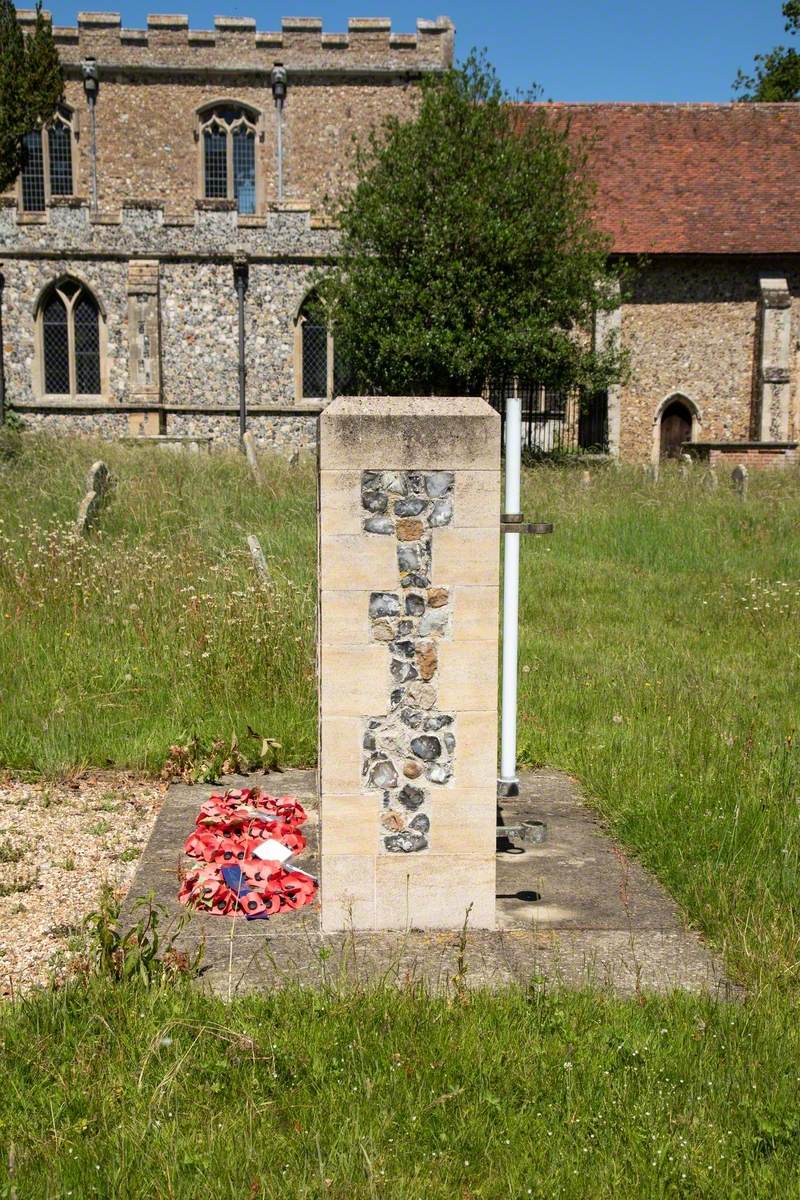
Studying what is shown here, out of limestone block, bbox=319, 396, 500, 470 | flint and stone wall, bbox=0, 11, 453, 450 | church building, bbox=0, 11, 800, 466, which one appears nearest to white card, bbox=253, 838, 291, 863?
limestone block, bbox=319, 396, 500, 470

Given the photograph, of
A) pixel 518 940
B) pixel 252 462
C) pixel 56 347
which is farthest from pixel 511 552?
pixel 56 347

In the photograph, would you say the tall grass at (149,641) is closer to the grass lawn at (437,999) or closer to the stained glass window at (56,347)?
the grass lawn at (437,999)

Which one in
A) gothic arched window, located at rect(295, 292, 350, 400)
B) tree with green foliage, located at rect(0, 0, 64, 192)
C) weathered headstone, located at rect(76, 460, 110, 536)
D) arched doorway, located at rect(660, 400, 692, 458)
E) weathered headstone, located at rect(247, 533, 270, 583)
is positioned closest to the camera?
weathered headstone, located at rect(247, 533, 270, 583)

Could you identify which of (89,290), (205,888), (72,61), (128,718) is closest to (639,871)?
(205,888)

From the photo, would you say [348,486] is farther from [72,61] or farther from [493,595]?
[72,61]

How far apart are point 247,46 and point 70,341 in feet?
30.9

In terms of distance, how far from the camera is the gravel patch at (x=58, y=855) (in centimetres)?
392

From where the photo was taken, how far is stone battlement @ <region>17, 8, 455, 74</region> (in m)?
27.6

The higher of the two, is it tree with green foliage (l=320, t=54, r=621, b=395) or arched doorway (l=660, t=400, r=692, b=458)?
tree with green foliage (l=320, t=54, r=621, b=395)

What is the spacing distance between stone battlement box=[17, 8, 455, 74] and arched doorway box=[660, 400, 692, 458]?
10.5m

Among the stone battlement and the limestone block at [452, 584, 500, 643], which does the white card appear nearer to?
the limestone block at [452, 584, 500, 643]

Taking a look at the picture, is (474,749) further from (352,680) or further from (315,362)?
(315,362)

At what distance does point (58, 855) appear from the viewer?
15.7 feet

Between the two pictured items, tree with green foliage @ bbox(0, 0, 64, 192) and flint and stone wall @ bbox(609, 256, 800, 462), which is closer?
tree with green foliage @ bbox(0, 0, 64, 192)
